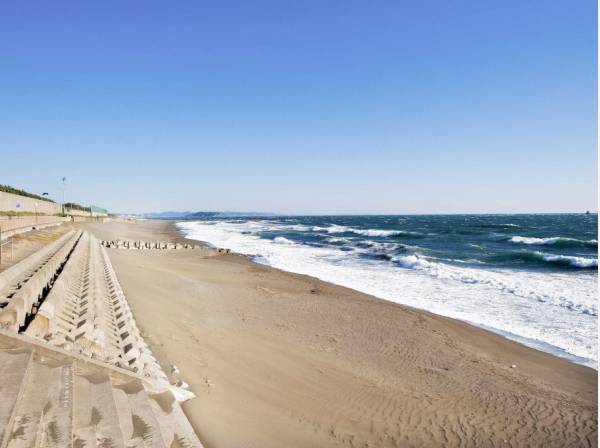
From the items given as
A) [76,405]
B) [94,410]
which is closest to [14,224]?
[76,405]

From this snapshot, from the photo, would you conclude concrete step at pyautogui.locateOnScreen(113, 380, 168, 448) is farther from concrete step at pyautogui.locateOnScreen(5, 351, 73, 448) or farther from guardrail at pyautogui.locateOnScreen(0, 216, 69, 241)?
guardrail at pyautogui.locateOnScreen(0, 216, 69, 241)

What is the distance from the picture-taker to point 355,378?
682 centimetres

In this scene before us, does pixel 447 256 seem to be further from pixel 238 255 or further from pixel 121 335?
pixel 121 335

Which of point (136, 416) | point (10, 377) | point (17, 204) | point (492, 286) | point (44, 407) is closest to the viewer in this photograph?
point (44, 407)

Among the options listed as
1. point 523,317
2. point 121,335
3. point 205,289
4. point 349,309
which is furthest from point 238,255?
point 121,335

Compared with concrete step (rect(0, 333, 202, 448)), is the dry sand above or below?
below

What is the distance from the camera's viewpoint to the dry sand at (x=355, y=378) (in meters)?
5.07

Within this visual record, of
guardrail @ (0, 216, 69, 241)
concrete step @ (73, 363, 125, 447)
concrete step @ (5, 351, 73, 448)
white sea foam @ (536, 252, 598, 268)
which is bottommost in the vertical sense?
white sea foam @ (536, 252, 598, 268)

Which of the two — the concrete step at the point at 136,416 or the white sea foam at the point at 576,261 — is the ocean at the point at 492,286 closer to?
the white sea foam at the point at 576,261

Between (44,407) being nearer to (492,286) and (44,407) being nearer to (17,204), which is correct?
(492,286)

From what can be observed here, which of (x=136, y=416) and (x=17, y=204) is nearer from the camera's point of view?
(x=136, y=416)

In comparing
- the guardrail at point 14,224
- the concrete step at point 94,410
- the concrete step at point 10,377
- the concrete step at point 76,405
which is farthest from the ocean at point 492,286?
the guardrail at point 14,224

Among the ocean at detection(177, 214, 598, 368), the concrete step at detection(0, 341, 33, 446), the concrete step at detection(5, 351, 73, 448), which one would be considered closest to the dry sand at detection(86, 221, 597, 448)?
the ocean at detection(177, 214, 598, 368)

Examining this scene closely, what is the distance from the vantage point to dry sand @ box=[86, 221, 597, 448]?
5066 millimetres
